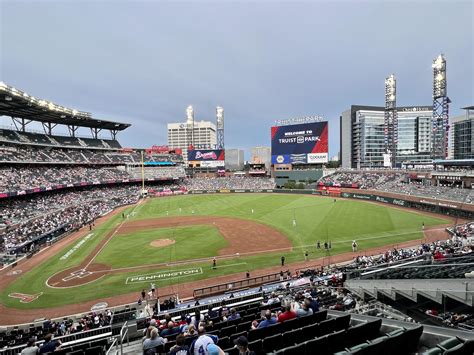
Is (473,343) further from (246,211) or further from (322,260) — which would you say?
(246,211)

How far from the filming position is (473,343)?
4.29 m

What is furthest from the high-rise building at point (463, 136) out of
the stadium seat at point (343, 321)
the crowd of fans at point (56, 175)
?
the stadium seat at point (343, 321)

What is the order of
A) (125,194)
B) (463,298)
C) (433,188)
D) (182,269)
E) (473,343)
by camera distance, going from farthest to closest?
(125,194) → (433,188) → (182,269) → (463,298) → (473,343)

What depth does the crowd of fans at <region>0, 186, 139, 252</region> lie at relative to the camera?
103ft

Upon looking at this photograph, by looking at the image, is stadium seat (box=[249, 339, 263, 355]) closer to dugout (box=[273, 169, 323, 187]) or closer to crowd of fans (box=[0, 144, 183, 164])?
crowd of fans (box=[0, 144, 183, 164])

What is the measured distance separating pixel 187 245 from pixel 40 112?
166 feet

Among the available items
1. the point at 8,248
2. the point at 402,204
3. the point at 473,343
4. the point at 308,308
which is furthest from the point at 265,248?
the point at 402,204

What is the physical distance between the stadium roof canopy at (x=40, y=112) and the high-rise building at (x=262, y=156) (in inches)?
1854

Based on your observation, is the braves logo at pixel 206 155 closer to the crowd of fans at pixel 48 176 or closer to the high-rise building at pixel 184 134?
the crowd of fans at pixel 48 176

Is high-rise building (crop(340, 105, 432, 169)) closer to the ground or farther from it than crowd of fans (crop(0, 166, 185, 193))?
farther from it

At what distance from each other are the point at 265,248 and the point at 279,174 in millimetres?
60056

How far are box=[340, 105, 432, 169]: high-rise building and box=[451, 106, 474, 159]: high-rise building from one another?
12.0m

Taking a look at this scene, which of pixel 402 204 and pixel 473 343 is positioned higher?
pixel 473 343

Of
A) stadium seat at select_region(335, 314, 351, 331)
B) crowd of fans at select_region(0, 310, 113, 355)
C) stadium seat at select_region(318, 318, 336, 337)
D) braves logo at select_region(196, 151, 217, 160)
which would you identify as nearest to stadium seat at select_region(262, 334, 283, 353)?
stadium seat at select_region(318, 318, 336, 337)
